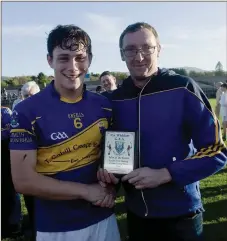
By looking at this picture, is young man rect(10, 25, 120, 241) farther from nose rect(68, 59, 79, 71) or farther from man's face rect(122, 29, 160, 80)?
man's face rect(122, 29, 160, 80)

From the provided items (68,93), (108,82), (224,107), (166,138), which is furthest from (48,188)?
(224,107)

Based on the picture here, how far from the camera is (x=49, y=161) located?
2.30m

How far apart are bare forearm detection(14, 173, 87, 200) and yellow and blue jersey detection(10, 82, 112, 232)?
0.08m

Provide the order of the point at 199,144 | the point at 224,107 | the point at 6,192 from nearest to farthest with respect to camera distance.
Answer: the point at 199,144, the point at 6,192, the point at 224,107

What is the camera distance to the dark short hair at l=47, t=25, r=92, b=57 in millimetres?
2318

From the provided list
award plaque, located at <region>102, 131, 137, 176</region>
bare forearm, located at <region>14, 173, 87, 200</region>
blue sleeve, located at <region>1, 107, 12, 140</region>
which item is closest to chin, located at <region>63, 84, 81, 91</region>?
award plaque, located at <region>102, 131, 137, 176</region>

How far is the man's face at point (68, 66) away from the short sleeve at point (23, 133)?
326 mm

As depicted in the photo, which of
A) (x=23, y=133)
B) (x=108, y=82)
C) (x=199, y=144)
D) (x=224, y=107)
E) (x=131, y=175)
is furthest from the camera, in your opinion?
(x=224, y=107)

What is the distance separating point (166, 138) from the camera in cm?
247

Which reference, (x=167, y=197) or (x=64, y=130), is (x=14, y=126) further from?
(x=167, y=197)

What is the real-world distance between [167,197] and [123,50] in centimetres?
107

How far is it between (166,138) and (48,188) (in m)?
0.84

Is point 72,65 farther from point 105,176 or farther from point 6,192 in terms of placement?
point 6,192

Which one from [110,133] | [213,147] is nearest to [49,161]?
[110,133]
